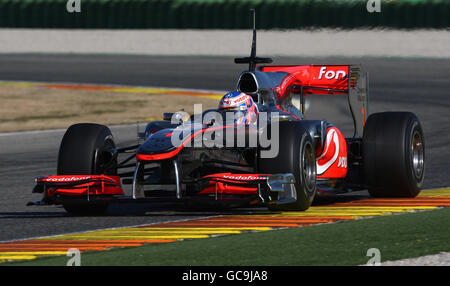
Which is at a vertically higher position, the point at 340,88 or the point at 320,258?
the point at 340,88

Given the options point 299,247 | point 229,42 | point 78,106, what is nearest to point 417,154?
point 299,247

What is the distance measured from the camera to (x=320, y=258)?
7172mm

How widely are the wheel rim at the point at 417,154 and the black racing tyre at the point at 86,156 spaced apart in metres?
3.00

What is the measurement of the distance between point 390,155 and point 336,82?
179 cm

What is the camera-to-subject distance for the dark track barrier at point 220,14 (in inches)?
1195

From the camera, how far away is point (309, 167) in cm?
976

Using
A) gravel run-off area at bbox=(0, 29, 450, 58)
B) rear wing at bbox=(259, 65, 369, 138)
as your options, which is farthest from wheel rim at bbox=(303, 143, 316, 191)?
gravel run-off area at bbox=(0, 29, 450, 58)

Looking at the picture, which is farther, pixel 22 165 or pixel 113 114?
pixel 113 114

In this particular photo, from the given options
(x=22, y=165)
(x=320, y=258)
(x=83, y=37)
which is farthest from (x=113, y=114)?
(x=83, y=37)

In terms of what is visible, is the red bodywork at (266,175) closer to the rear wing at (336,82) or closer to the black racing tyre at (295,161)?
the rear wing at (336,82)

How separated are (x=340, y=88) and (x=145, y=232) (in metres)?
3.94

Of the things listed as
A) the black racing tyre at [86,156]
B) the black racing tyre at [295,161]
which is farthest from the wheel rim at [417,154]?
the black racing tyre at [86,156]

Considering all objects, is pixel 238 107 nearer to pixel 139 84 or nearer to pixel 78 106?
pixel 78 106
